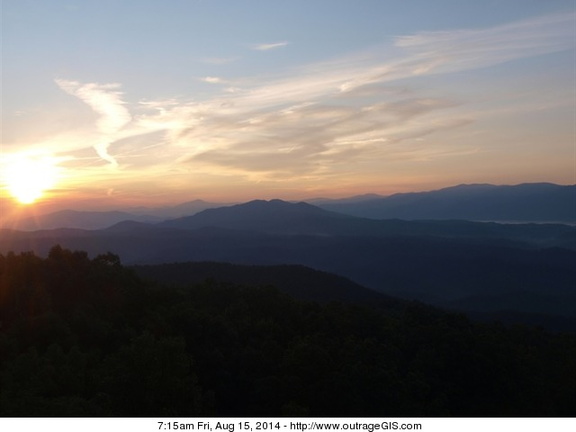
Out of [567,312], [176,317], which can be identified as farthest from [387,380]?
[567,312]

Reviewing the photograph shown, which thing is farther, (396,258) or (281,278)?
(396,258)

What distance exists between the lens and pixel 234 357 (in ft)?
71.8

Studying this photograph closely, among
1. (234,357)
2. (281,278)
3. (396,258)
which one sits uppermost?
(234,357)

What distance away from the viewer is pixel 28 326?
1908 cm

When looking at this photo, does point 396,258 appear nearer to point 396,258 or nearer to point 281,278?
point 396,258

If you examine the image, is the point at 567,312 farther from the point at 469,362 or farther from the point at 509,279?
the point at 469,362

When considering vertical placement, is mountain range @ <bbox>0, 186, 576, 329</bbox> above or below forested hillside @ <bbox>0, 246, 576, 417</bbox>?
below

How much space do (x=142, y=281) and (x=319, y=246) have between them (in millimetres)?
152570

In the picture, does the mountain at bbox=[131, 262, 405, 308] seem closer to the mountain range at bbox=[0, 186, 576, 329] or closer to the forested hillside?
the mountain range at bbox=[0, 186, 576, 329]

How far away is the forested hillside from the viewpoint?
46.1 ft

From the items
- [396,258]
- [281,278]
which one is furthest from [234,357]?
[396,258]

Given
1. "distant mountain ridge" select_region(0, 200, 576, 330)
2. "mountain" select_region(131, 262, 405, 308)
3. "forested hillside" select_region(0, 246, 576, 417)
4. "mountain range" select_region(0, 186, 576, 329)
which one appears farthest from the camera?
"distant mountain ridge" select_region(0, 200, 576, 330)

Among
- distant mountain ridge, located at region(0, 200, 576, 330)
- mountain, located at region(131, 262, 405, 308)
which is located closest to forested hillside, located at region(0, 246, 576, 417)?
mountain, located at region(131, 262, 405, 308)

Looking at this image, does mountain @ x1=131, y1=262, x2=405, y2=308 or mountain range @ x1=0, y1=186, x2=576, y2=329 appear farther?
mountain range @ x1=0, y1=186, x2=576, y2=329
